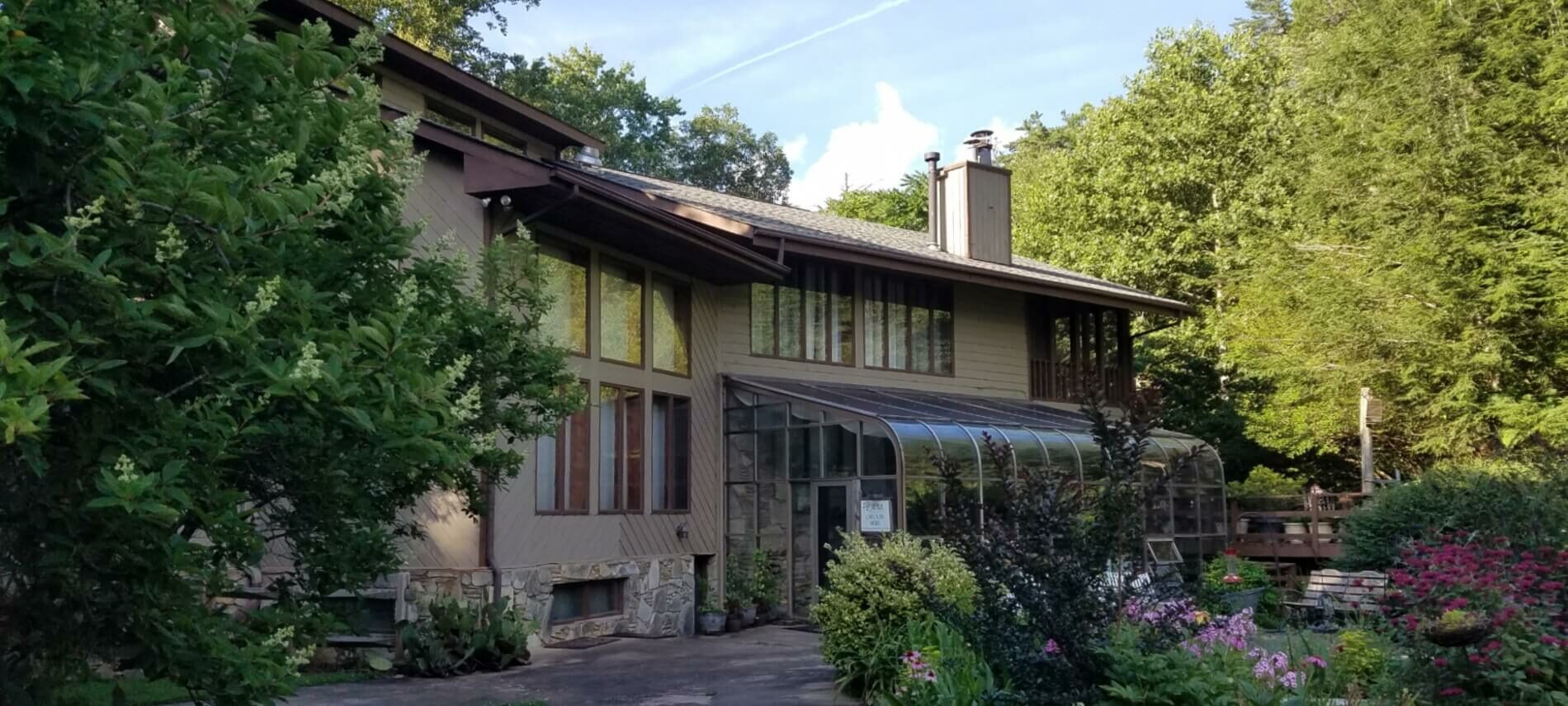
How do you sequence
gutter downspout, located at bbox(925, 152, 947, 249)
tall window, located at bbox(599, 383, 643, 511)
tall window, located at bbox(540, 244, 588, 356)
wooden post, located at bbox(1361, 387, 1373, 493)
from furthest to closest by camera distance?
wooden post, located at bbox(1361, 387, 1373, 493) < gutter downspout, located at bbox(925, 152, 947, 249) < tall window, located at bbox(599, 383, 643, 511) < tall window, located at bbox(540, 244, 588, 356)

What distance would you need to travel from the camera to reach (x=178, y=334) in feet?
13.3

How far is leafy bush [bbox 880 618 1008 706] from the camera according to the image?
7.07m

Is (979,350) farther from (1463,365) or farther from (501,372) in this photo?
(501,372)

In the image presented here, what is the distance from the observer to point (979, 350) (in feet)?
66.5

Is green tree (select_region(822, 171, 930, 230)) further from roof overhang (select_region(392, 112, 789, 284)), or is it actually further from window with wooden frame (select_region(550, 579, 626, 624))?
window with wooden frame (select_region(550, 579, 626, 624))

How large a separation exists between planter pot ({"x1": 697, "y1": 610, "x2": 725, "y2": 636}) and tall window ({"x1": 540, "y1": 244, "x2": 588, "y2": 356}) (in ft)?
11.9

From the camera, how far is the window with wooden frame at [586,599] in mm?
13539

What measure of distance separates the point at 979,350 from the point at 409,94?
31.8 ft

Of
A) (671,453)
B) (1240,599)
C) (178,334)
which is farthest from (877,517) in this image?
(178,334)

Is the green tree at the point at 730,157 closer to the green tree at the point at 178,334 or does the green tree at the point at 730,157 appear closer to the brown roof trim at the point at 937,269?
the brown roof trim at the point at 937,269

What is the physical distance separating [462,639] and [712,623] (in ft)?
14.9

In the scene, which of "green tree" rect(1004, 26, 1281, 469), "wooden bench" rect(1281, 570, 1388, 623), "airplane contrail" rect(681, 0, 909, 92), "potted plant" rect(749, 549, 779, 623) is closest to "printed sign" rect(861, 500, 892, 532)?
"potted plant" rect(749, 549, 779, 623)

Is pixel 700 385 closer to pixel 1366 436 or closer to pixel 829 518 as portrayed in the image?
pixel 829 518

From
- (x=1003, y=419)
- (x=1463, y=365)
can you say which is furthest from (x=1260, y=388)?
(x=1003, y=419)
